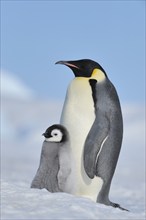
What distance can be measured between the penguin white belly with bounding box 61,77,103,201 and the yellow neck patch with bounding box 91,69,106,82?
112 mm

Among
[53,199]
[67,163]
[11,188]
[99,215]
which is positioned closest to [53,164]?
[67,163]

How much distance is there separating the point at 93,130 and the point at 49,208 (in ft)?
6.66

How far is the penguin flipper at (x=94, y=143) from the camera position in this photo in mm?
4828

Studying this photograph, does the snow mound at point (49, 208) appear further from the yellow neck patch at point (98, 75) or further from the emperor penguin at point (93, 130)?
the yellow neck patch at point (98, 75)

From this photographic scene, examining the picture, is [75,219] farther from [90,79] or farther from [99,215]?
[90,79]

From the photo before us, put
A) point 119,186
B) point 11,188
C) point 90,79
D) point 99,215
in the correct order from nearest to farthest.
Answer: point 99,215 → point 11,188 → point 90,79 → point 119,186

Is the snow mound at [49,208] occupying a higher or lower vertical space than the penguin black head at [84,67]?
lower

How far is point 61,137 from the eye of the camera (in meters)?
4.84

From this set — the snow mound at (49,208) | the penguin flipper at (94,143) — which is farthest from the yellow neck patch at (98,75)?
the snow mound at (49,208)

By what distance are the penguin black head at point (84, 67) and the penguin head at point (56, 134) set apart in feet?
2.04

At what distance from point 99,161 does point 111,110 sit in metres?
0.48

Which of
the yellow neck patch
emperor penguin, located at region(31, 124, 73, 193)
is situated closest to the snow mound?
emperor penguin, located at region(31, 124, 73, 193)

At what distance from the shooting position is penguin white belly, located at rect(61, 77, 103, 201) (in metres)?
4.85

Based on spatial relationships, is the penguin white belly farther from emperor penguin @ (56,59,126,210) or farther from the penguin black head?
the penguin black head
